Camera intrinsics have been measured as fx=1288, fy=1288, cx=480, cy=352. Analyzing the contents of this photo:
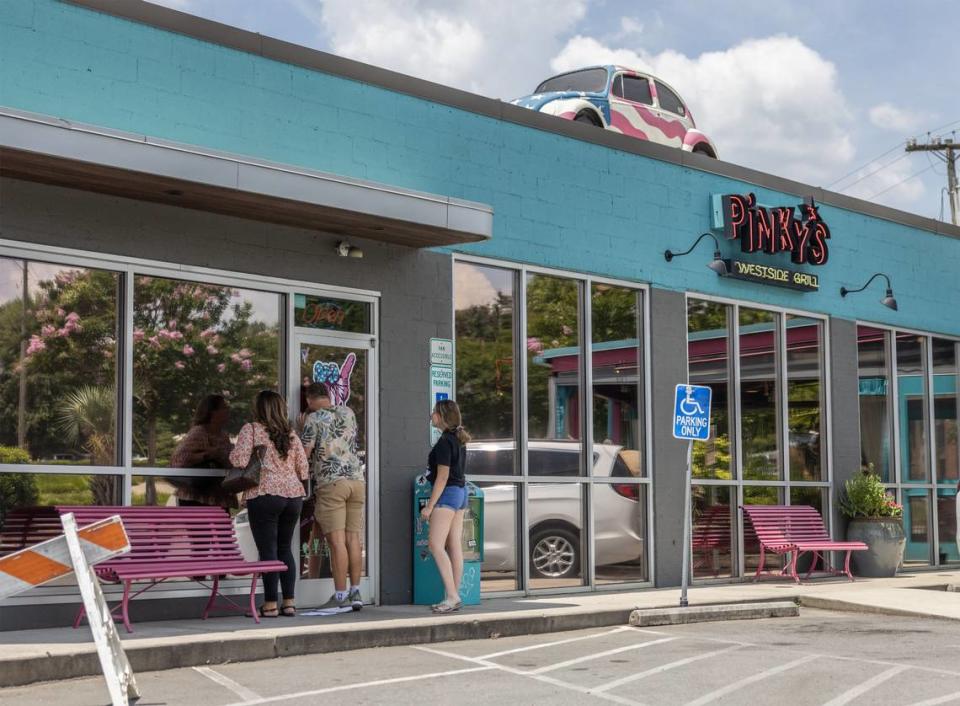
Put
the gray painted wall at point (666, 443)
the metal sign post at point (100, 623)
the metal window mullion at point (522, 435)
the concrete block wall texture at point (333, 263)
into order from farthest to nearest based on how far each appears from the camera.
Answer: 1. the gray painted wall at point (666, 443)
2. the metal window mullion at point (522, 435)
3. the concrete block wall texture at point (333, 263)
4. the metal sign post at point (100, 623)

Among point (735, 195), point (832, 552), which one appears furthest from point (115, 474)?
point (832, 552)

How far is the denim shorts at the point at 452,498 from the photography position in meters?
11.1

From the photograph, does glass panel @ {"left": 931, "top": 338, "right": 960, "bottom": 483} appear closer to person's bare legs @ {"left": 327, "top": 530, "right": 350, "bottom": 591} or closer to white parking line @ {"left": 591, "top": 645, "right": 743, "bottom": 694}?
white parking line @ {"left": 591, "top": 645, "right": 743, "bottom": 694}

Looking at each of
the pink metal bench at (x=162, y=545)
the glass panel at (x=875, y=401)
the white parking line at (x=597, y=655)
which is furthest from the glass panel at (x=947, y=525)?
the pink metal bench at (x=162, y=545)

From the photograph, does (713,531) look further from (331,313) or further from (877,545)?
(331,313)

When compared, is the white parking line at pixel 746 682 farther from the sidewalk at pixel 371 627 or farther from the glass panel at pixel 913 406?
the glass panel at pixel 913 406

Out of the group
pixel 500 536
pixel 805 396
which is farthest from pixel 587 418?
pixel 805 396

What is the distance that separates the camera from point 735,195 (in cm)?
1588

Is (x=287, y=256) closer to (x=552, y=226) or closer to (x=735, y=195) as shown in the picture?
(x=552, y=226)

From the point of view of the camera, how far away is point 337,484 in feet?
36.1

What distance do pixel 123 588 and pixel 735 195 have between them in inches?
364

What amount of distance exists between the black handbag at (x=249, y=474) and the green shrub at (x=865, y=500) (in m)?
9.47

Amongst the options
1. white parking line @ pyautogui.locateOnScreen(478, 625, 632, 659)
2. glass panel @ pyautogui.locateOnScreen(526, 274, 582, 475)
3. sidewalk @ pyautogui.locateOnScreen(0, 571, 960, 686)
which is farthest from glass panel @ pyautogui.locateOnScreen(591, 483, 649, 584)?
white parking line @ pyautogui.locateOnScreen(478, 625, 632, 659)

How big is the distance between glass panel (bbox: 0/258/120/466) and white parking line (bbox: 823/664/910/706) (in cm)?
580
